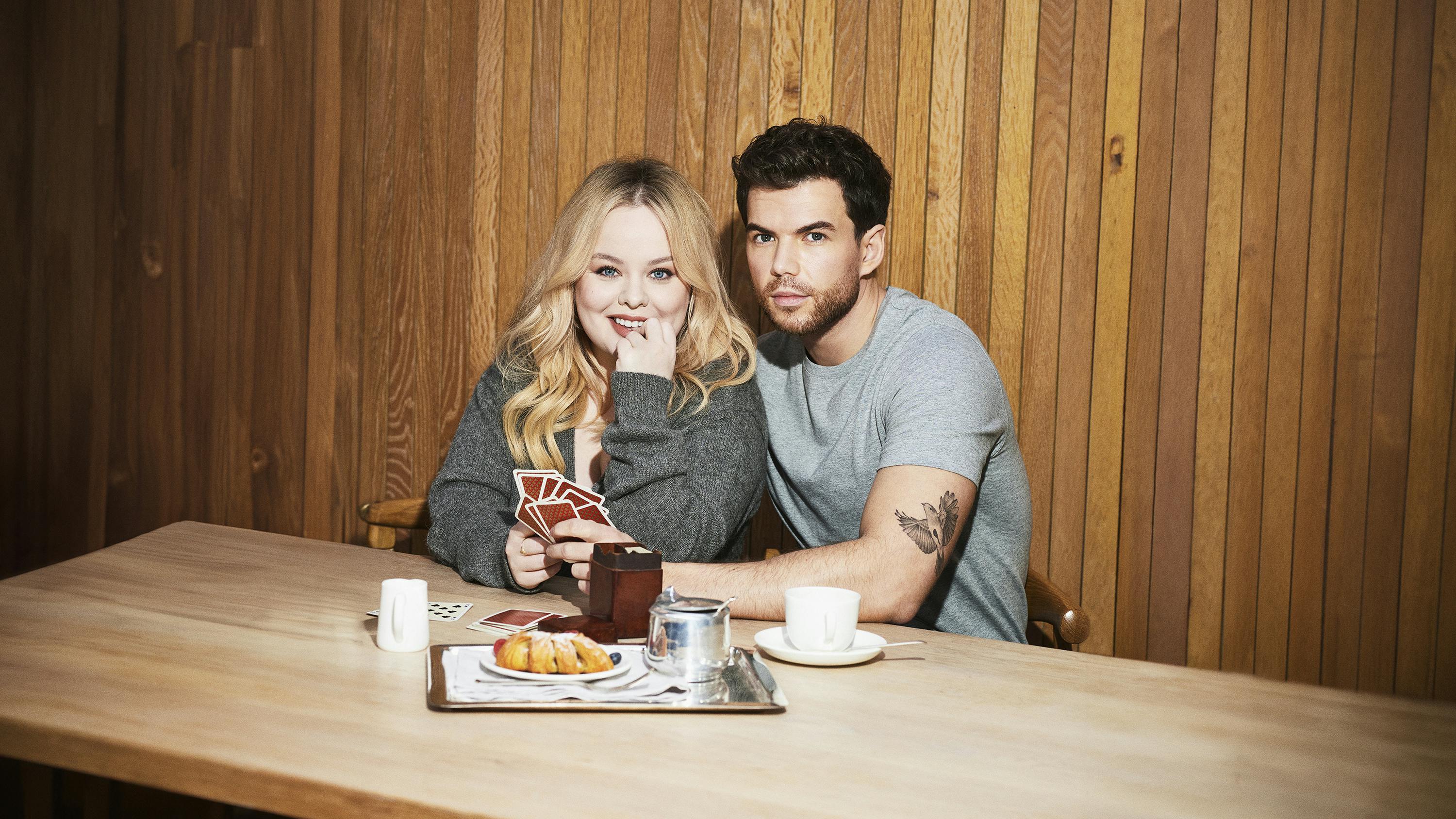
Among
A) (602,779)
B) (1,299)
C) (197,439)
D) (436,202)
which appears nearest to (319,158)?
(436,202)

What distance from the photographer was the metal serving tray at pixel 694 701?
1.20 meters

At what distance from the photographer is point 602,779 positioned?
1.03 meters

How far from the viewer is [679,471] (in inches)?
79.0

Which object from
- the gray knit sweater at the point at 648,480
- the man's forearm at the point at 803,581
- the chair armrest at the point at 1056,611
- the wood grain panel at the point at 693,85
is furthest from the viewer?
the wood grain panel at the point at 693,85

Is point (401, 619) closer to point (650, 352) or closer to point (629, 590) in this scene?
point (629, 590)

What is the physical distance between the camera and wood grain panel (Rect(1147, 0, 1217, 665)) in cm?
240

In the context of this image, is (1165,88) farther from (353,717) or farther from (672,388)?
(353,717)

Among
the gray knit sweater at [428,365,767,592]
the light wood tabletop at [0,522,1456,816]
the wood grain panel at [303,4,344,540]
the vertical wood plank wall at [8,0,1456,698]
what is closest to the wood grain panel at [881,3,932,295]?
the vertical wood plank wall at [8,0,1456,698]

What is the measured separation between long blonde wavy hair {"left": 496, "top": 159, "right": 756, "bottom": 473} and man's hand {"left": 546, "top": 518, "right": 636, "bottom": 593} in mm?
426

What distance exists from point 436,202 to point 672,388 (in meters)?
1.19

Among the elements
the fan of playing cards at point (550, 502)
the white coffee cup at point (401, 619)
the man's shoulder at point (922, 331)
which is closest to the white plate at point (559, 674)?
the white coffee cup at point (401, 619)

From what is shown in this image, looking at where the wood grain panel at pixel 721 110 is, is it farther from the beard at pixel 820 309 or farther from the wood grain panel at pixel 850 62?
the beard at pixel 820 309

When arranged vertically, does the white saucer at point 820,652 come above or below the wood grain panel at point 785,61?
below

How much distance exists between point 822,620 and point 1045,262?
4.71 feet
